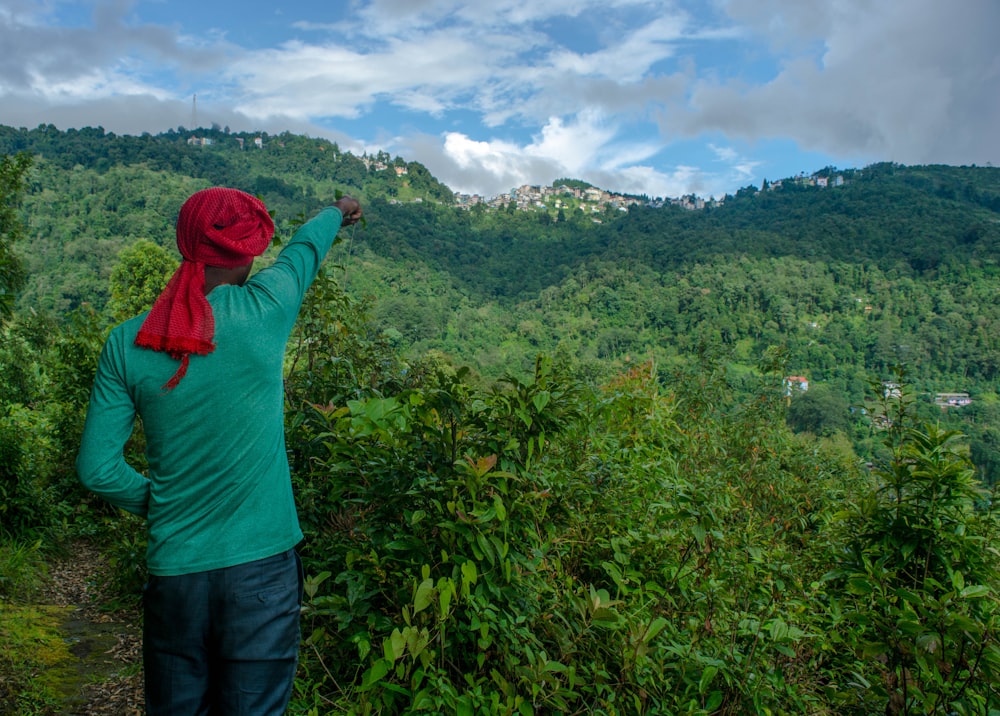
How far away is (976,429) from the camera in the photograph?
15047mm

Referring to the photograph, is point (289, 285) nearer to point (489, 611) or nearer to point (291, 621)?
point (291, 621)

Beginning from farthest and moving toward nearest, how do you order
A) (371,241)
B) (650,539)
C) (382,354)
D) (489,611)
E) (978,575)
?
(371,241), (382,354), (650,539), (978,575), (489,611)

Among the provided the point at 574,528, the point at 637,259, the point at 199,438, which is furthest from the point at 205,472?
the point at 637,259

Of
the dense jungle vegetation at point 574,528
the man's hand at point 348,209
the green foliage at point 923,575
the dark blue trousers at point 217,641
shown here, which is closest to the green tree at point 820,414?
the dense jungle vegetation at point 574,528

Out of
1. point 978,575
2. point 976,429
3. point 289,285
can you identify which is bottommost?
point 976,429

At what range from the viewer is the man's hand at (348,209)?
6.24 ft

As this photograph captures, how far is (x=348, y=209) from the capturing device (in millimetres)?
1921

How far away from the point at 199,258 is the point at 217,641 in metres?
0.86

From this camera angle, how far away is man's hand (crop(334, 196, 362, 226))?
1.90m

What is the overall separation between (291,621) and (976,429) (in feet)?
59.2

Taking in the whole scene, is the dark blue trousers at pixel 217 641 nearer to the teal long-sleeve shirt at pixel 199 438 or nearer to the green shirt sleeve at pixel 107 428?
the teal long-sleeve shirt at pixel 199 438

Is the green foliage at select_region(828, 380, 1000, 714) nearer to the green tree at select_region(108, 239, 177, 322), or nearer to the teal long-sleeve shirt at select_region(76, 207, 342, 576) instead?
the teal long-sleeve shirt at select_region(76, 207, 342, 576)

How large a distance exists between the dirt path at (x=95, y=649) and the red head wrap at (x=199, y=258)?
86.7 inches

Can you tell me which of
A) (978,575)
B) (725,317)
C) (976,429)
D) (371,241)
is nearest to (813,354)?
(725,317)
